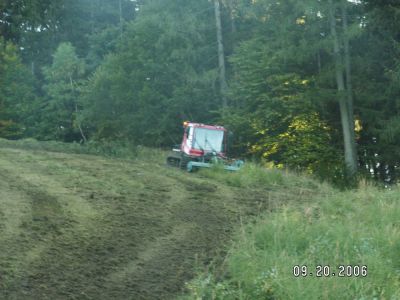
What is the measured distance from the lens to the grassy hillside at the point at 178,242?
20.1 feet

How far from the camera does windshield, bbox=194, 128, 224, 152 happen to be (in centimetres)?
2216

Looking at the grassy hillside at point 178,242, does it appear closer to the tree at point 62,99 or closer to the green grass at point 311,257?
the green grass at point 311,257

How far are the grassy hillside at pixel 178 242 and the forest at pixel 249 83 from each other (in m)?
11.3

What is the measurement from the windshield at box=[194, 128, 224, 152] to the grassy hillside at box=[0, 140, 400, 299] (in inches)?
383

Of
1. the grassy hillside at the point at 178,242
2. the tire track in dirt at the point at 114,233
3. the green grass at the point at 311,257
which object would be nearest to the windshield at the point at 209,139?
the tire track in dirt at the point at 114,233

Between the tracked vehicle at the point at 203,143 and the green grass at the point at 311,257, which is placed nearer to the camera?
the green grass at the point at 311,257

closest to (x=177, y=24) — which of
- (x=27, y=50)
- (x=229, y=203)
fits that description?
(x=27, y=50)

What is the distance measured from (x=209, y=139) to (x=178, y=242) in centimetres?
1426

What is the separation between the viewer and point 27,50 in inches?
2058

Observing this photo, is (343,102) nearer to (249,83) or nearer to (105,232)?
(249,83)

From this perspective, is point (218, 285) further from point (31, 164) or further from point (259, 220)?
point (31, 164)
